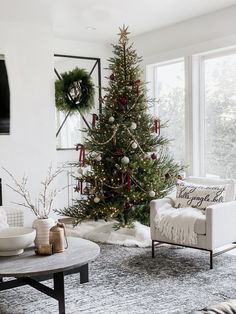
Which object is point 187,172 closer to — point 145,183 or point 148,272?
point 145,183

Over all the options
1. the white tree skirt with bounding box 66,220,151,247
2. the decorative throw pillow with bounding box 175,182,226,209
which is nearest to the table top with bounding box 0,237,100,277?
the decorative throw pillow with bounding box 175,182,226,209

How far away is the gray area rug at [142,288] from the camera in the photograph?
3229 millimetres

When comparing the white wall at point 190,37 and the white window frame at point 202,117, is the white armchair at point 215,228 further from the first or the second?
the white wall at point 190,37

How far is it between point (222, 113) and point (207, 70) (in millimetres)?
642

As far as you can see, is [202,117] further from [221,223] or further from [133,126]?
[221,223]

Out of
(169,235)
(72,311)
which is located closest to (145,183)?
(169,235)

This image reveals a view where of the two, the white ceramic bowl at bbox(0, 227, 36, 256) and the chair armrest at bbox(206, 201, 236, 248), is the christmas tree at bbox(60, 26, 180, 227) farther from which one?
the white ceramic bowl at bbox(0, 227, 36, 256)

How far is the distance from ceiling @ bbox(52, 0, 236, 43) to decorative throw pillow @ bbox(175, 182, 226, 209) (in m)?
2.15

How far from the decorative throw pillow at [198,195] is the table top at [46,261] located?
144cm

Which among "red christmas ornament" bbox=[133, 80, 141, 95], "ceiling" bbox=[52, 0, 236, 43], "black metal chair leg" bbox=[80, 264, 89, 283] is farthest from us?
"red christmas ornament" bbox=[133, 80, 141, 95]

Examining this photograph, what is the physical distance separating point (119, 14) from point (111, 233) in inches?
105

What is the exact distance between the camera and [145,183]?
546 centimetres

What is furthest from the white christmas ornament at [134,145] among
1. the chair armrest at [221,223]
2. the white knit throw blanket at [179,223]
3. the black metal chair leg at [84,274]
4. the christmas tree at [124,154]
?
the black metal chair leg at [84,274]

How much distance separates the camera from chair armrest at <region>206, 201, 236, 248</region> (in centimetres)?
404
